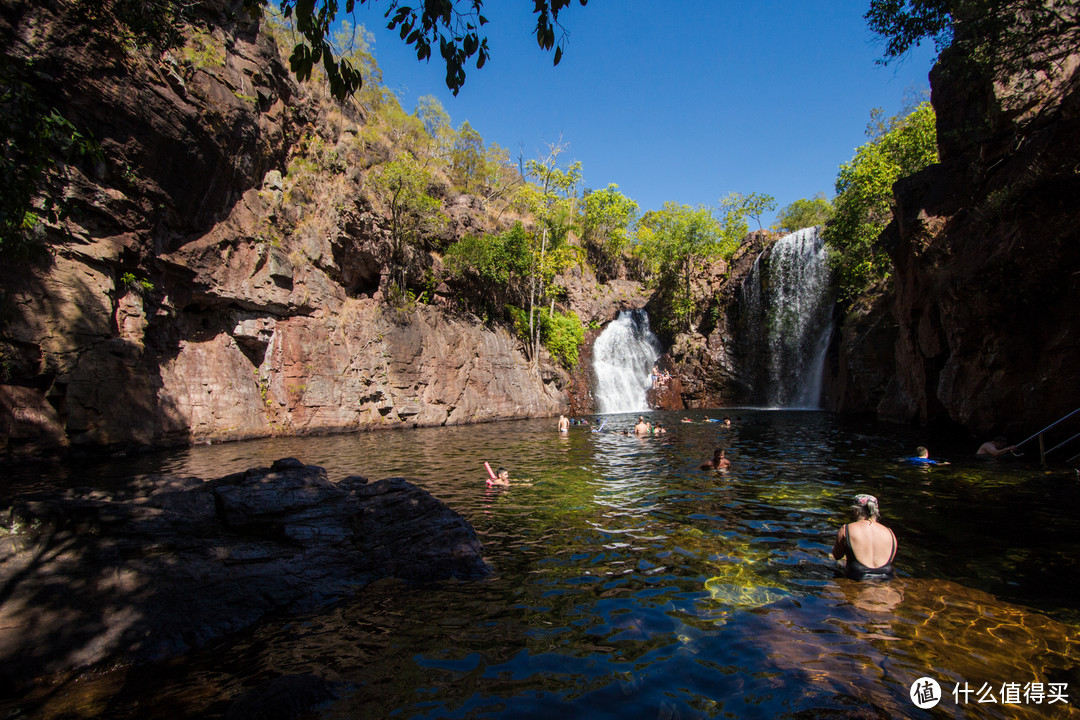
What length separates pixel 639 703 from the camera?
11.9 ft

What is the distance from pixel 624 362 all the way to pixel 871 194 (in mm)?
20158

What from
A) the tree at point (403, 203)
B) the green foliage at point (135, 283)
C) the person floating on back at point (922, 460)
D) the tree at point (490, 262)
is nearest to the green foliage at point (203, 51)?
the green foliage at point (135, 283)

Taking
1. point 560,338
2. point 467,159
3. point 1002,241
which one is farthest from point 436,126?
point 1002,241

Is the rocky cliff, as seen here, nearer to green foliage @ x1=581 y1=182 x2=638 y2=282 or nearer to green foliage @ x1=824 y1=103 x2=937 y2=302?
green foliage @ x1=581 y1=182 x2=638 y2=282

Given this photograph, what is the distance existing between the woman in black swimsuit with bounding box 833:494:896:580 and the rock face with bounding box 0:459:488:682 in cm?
461

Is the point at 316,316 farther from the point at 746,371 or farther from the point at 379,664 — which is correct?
the point at 746,371

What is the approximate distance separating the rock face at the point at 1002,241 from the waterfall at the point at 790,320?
17.0m

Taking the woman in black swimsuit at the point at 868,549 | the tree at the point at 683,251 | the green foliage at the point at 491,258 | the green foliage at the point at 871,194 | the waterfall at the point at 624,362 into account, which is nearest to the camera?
the woman in black swimsuit at the point at 868,549

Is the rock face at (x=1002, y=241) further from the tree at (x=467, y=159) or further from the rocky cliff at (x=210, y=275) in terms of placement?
the tree at (x=467, y=159)

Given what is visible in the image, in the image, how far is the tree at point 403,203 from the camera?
28219 mm

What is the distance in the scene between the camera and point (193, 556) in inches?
215

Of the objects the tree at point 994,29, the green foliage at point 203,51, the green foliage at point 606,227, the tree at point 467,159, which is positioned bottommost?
the tree at point 994,29

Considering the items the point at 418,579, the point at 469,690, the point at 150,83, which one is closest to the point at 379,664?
the point at 469,690

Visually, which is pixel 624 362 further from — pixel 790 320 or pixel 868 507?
pixel 868 507
